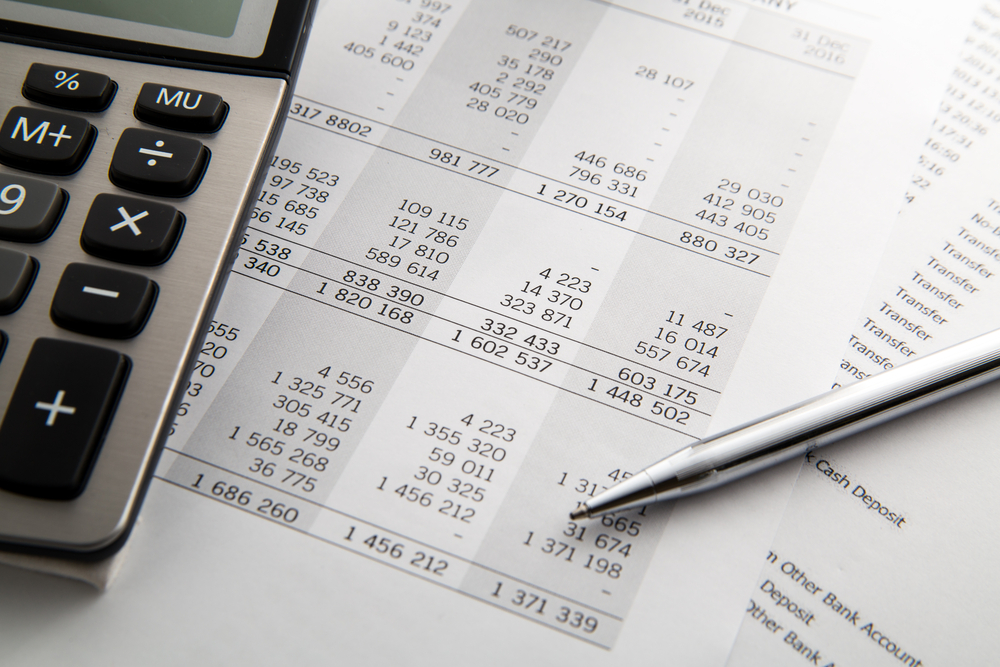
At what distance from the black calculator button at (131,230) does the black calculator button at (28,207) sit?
0.6 inches

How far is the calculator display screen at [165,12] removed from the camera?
0.34m

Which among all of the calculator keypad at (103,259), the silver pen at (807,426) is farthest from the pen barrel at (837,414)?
the calculator keypad at (103,259)

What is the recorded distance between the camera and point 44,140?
0.30m

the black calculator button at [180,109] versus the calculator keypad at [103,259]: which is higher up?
the black calculator button at [180,109]

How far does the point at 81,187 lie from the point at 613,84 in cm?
29

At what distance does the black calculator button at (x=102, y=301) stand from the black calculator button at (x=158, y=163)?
0.14 ft

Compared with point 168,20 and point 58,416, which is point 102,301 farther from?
point 168,20

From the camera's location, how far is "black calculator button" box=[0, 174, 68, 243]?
0.94ft

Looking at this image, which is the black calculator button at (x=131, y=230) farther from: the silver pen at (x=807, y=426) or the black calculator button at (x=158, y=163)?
the silver pen at (x=807, y=426)

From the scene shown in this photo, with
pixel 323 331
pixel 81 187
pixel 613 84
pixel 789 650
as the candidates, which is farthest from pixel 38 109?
pixel 789 650

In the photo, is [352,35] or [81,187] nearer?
[81,187]

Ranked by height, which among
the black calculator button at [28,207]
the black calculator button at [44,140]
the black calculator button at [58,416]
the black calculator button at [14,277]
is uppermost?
the black calculator button at [44,140]

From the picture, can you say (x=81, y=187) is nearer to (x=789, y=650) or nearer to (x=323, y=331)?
(x=323, y=331)

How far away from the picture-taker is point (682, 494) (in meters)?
0.29
